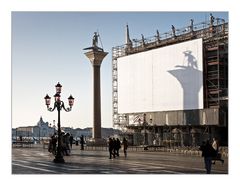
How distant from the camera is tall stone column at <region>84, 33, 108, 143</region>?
4528cm

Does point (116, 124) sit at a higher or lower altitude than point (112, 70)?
lower

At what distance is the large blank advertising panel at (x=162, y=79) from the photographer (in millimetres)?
43656

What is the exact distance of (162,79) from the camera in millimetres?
47312

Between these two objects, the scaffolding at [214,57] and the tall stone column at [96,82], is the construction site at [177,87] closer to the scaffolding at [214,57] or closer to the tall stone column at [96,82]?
the scaffolding at [214,57]

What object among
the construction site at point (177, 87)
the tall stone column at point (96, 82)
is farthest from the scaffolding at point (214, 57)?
the tall stone column at point (96, 82)

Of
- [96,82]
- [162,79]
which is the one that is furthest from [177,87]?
[96,82]

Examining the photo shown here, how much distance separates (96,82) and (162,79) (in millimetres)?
6591

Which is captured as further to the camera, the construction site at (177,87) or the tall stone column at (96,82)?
the tall stone column at (96,82)

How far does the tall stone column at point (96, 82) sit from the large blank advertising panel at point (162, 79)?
18.8 ft

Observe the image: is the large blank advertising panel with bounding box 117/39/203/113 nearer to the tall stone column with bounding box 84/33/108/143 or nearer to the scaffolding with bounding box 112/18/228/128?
the scaffolding with bounding box 112/18/228/128

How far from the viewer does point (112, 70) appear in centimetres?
5838
